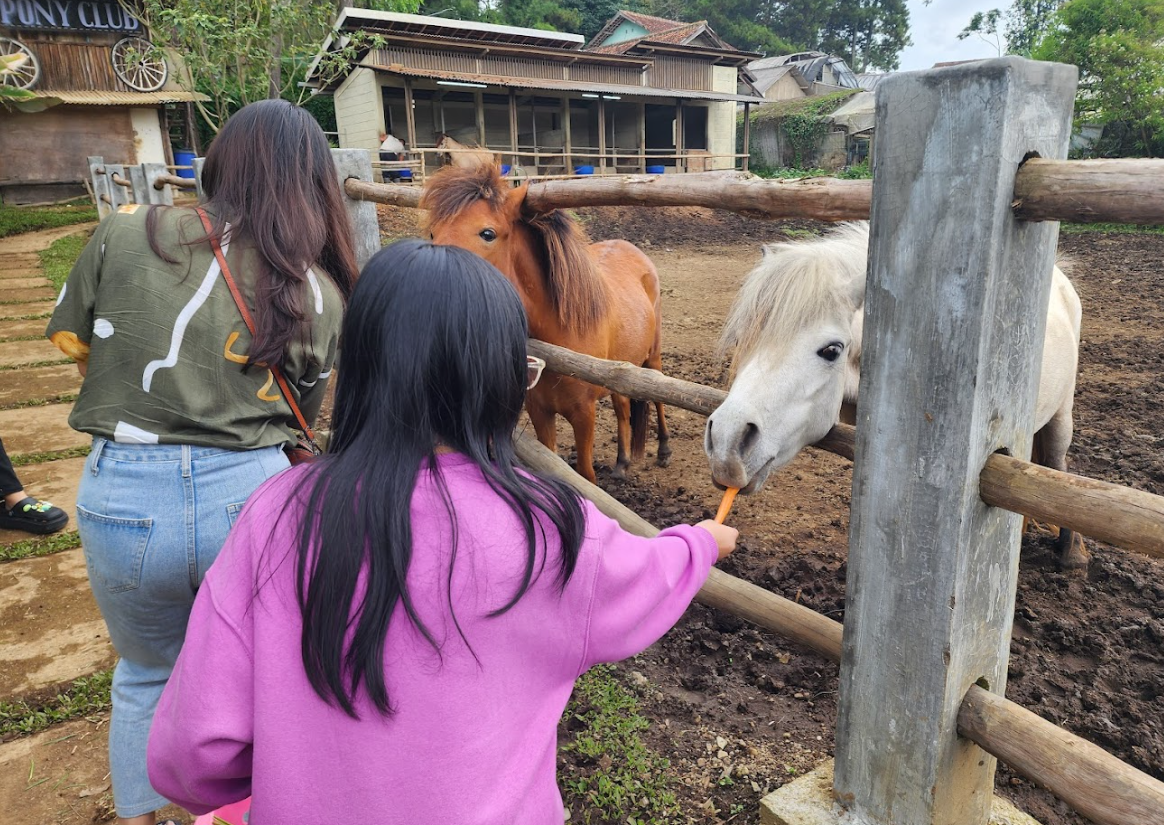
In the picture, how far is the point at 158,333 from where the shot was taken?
1.47m

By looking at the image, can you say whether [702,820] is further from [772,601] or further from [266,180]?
[266,180]

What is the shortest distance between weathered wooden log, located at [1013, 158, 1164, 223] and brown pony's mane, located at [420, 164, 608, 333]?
92.6 inches

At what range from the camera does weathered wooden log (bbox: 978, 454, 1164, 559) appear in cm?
116

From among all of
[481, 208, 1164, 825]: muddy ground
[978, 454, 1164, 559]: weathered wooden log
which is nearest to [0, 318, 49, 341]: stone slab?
[481, 208, 1164, 825]: muddy ground

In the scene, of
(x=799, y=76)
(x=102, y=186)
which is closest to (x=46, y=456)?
(x=102, y=186)

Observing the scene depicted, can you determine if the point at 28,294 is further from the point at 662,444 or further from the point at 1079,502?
the point at 1079,502

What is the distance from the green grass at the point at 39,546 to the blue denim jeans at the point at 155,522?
8.04ft

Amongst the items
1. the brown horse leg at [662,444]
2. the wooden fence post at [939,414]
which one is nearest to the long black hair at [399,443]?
the wooden fence post at [939,414]

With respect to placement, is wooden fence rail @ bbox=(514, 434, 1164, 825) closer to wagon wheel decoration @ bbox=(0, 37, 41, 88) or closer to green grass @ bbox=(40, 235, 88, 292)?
green grass @ bbox=(40, 235, 88, 292)

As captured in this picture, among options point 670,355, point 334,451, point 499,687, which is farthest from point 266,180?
point 670,355

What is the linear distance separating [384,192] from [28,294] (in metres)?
8.74

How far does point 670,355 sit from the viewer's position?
7.18m

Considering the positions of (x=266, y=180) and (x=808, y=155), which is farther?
(x=808, y=155)

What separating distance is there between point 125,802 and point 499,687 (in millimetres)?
1291
